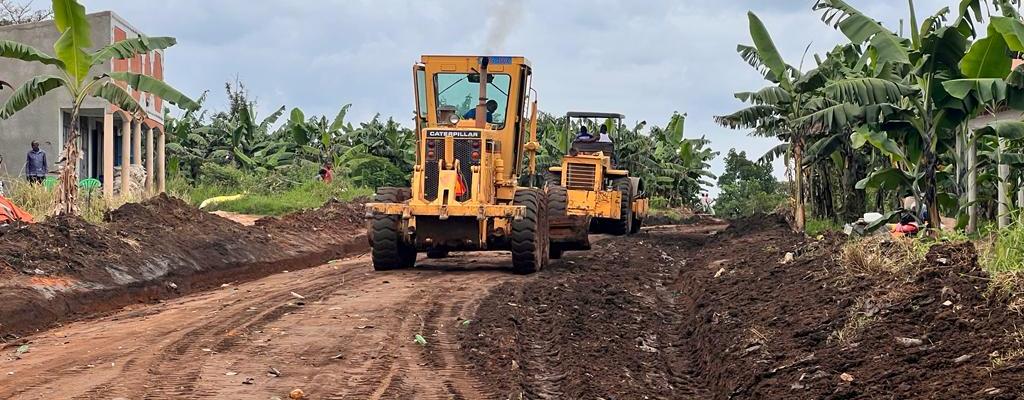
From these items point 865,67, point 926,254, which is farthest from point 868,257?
point 865,67

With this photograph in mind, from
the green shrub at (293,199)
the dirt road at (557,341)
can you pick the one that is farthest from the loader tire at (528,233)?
the green shrub at (293,199)

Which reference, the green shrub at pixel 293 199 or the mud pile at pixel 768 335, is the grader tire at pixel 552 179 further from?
the green shrub at pixel 293 199

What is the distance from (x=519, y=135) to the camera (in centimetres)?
1619

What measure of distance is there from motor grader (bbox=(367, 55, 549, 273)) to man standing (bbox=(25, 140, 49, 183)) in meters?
10.2

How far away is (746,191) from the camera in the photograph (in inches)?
1622

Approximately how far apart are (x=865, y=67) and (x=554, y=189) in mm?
5541

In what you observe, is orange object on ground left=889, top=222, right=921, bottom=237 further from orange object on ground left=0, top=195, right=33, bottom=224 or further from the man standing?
the man standing

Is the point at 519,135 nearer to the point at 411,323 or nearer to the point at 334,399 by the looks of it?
the point at 411,323

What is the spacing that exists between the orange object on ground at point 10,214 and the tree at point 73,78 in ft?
1.69

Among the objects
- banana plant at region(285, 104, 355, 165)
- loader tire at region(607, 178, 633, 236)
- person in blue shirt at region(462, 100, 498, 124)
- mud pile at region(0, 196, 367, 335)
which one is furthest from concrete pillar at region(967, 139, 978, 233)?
banana plant at region(285, 104, 355, 165)

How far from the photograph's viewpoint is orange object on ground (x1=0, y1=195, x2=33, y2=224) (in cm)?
1629

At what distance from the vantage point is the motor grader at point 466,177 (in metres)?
14.9

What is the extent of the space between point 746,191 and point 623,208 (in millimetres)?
18664

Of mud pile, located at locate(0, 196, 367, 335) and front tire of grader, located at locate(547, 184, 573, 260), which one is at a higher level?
front tire of grader, located at locate(547, 184, 573, 260)
